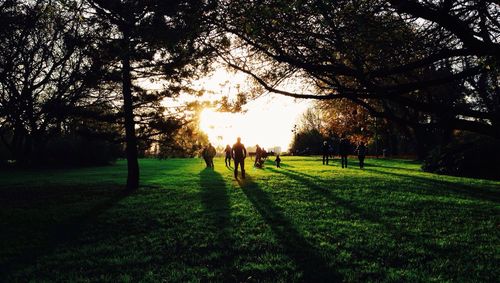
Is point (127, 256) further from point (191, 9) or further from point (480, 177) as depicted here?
point (480, 177)

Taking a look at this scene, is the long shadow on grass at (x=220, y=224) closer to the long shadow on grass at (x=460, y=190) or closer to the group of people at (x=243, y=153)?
the group of people at (x=243, y=153)

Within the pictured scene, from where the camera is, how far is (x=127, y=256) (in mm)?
5820

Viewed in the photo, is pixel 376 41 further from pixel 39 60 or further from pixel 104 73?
pixel 39 60

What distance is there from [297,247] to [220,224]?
94.3 inches

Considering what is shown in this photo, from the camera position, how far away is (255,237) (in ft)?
22.3

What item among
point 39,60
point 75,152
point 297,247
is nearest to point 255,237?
point 297,247

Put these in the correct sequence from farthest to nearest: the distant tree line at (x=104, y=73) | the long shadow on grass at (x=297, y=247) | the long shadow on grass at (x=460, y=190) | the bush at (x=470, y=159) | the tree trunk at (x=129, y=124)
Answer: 1. the bush at (x=470, y=159)
2. the tree trunk at (x=129, y=124)
3. the long shadow on grass at (x=460, y=190)
4. the distant tree line at (x=104, y=73)
5. the long shadow on grass at (x=297, y=247)

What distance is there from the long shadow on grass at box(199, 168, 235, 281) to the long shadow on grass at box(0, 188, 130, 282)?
292cm

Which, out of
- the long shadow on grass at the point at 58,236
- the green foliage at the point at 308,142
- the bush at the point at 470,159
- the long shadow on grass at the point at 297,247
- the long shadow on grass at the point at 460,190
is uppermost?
the green foliage at the point at 308,142

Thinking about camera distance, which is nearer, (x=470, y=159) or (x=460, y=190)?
(x=460, y=190)

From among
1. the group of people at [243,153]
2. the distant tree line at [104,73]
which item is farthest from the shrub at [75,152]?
the distant tree line at [104,73]

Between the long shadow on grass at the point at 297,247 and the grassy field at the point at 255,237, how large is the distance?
0.02m

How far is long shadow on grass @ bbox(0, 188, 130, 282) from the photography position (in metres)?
5.59

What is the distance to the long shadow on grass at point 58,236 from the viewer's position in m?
5.59
